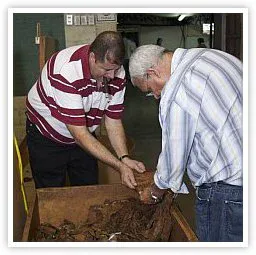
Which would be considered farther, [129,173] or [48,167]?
[48,167]

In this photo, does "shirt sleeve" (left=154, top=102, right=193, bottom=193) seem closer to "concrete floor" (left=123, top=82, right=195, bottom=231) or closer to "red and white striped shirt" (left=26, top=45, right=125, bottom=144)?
"red and white striped shirt" (left=26, top=45, right=125, bottom=144)

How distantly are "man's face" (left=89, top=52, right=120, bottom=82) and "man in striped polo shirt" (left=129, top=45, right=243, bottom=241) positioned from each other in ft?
0.71

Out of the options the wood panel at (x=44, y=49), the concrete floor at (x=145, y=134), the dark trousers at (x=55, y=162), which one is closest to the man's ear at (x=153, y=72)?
the concrete floor at (x=145, y=134)

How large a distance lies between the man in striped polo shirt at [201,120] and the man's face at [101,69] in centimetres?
22

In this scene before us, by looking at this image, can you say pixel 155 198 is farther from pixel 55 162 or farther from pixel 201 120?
pixel 55 162

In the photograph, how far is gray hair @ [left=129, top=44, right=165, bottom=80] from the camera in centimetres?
102

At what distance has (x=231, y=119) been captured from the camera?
40.4 inches

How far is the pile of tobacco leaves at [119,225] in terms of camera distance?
122 cm

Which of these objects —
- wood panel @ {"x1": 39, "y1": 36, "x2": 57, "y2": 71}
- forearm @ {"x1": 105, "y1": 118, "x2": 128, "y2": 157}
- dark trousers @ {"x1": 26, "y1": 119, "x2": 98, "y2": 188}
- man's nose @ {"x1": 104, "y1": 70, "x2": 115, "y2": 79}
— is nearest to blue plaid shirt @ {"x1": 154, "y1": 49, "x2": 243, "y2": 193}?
man's nose @ {"x1": 104, "y1": 70, "x2": 115, "y2": 79}

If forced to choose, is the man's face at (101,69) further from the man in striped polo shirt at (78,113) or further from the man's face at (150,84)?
the man's face at (150,84)
